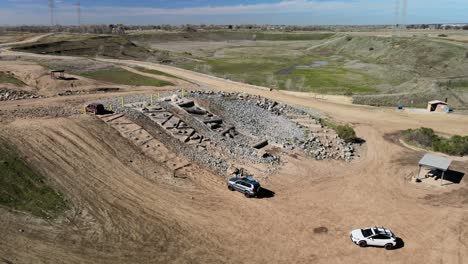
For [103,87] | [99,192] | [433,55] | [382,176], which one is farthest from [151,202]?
[433,55]

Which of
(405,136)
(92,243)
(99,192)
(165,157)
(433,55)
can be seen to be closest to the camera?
(92,243)

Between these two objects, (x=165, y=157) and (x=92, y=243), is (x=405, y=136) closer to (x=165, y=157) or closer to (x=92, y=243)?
(x=165, y=157)

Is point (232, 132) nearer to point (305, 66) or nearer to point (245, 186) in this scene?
point (245, 186)

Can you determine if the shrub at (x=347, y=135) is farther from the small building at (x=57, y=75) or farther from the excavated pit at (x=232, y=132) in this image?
the small building at (x=57, y=75)

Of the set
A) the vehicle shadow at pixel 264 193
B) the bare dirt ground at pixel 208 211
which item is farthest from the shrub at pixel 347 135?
the vehicle shadow at pixel 264 193

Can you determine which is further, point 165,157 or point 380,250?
point 165,157

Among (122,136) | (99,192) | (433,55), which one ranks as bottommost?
(99,192)

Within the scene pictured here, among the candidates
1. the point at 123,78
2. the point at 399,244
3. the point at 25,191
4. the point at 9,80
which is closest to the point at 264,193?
the point at 399,244
